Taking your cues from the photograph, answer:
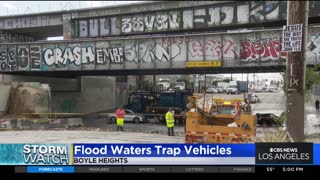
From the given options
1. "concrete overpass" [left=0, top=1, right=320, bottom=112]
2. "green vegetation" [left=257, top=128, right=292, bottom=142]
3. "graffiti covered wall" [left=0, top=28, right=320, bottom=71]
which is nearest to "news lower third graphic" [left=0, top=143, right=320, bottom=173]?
"green vegetation" [left=257, top=128, right=292, bottom=142]

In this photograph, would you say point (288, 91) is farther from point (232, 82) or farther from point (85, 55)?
point (85, 55)

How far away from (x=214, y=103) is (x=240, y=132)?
19.2 feet

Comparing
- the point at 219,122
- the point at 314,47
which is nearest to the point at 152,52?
the point at 314,47

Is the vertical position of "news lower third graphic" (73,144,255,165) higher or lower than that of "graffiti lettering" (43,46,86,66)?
lower

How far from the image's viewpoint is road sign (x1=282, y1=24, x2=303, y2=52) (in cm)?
675

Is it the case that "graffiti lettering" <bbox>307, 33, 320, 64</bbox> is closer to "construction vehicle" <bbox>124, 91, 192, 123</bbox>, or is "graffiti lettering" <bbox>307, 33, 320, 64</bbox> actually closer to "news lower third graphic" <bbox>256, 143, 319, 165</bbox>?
"construction vehicle" <bbox>124, 91, 192, 123</bbox>

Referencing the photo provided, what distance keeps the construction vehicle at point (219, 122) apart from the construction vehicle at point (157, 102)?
74.1 feet

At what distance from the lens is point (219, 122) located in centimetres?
1316

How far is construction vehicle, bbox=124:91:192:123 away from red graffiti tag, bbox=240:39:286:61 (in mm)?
12083

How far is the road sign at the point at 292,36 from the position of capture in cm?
675

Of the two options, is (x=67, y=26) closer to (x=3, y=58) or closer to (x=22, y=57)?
(x=3, y=58)

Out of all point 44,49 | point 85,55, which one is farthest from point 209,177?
point 44,49

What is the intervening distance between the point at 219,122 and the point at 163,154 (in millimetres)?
7530

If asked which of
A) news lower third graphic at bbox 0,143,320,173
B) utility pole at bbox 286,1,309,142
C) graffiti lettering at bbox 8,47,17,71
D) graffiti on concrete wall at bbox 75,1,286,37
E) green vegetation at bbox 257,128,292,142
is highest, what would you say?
graffiti on concrete wall at bbox 75,1,286,37
